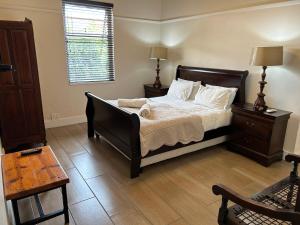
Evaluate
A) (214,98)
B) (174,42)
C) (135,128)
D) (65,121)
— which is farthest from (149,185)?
(174,42)

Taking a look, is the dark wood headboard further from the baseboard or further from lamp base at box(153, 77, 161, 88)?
the baseboard

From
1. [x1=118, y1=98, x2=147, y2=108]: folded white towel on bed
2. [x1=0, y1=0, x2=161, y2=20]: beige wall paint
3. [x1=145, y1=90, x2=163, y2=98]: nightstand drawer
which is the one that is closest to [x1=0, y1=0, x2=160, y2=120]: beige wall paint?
[x1=0, y1=0, x2=161, y2=20]: beige wall paint

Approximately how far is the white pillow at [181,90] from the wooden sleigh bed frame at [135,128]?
31 cm

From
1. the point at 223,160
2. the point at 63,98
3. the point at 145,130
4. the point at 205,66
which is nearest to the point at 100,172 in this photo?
the point at 145,130

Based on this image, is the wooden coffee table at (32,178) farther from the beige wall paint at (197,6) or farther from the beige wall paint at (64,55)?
the beige wall paint at (197,6)

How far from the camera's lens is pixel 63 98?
4426 mm

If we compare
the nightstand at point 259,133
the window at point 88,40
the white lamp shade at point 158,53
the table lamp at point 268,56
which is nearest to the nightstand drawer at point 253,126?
the nightstand at point 259,133

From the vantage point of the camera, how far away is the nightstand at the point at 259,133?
117 inches

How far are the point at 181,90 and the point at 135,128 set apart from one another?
1972mm

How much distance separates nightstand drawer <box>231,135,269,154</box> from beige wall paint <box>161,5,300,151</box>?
47 cm

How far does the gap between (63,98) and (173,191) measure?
3.04 m

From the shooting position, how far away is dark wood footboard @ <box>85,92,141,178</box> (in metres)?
2.58

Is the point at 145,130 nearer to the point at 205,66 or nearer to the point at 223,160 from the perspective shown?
the point at 223,160

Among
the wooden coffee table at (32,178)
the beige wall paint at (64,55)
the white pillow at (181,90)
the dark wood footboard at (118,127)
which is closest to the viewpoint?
the wooden coffee table at (32,178)
